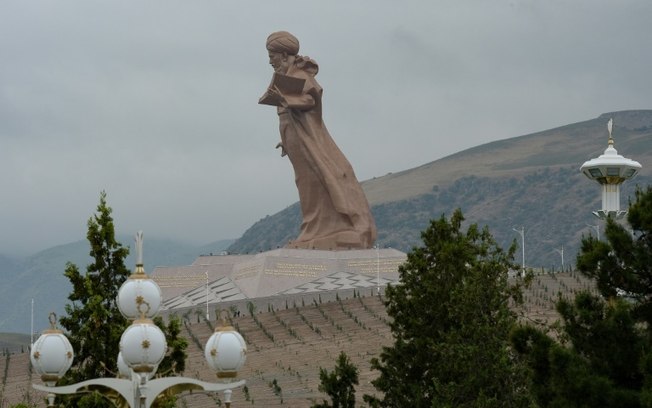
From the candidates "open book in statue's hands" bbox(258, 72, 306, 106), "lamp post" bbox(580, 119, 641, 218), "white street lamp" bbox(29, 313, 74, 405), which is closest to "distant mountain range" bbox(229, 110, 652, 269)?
"open book in statue's hands" bbox(258, 72, 306, 106)

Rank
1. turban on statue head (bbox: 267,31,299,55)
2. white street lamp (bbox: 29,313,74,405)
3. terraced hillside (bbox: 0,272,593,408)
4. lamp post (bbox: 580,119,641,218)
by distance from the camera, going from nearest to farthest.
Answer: white street lamp (bbox: 29,313,74,405) < lamp post (bbox: 580,119,641,218) < terraced hillside (bbox: 0,272,593,408) < turban on statue head (bbox: 267,31,299,55)

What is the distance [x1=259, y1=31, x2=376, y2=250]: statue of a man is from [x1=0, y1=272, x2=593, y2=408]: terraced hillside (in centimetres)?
652

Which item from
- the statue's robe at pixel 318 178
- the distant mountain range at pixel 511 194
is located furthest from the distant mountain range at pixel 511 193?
the statue's robe at pixel 318 178

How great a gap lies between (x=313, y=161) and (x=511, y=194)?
89.0 meters

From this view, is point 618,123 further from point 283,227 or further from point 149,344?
point 149,344

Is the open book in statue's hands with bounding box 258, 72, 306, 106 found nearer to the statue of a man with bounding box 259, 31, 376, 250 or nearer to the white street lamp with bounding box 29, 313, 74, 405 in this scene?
the statue of a man with bounding box 259, 31, 376, 250

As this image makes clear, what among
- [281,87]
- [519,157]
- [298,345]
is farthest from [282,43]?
[519,157]

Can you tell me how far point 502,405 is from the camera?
17.0m

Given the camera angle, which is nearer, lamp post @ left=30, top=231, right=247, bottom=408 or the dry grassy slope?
lamp post @ left=30, top=231, right=247, bottom=408

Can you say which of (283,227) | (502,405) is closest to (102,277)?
(502,405)

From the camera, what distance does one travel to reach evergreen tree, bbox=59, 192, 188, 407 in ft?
44.1

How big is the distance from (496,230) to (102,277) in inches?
4398

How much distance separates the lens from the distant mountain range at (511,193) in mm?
120438

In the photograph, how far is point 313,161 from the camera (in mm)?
42938
